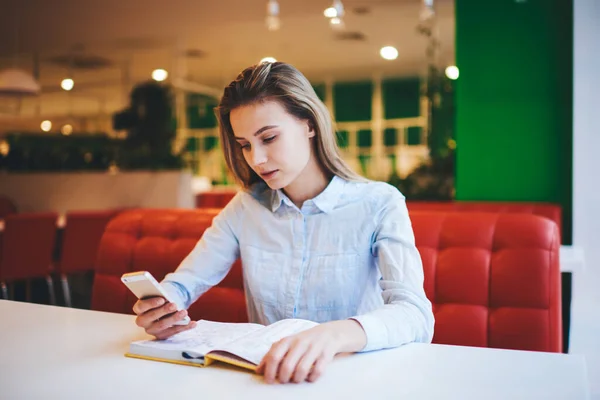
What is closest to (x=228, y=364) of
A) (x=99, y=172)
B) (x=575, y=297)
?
(x=575, y=297)

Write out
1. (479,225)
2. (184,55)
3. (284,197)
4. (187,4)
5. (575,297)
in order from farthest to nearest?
1. (184,55)
2. (187,4)
3. (575,297)
4. (479,225)
5. (284,197)

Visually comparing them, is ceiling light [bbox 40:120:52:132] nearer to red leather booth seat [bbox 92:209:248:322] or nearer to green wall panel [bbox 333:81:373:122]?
green wall panel [bbox 333:81:373:122]

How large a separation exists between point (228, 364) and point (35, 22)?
8118 millimetres

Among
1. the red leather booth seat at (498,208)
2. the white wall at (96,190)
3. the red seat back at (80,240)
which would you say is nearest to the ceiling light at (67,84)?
the white wall at (96,190)

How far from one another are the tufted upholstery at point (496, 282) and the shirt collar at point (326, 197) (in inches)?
16.5

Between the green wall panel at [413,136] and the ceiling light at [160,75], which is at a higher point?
the ceiling light at [160,75]

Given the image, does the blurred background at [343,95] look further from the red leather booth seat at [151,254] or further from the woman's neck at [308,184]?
the red leather booth seat at [151,254]

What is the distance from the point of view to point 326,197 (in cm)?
149

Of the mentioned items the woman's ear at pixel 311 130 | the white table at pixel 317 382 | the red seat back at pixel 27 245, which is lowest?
the red seat back at pixel 27 245

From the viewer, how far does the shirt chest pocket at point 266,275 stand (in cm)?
146

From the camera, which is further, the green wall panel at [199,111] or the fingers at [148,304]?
the green wall panel at [199,111]

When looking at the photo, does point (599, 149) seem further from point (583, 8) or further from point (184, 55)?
point (184, 55)

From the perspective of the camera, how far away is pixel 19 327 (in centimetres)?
129

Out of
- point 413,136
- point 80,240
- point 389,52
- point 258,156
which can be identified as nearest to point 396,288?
point 258,156
